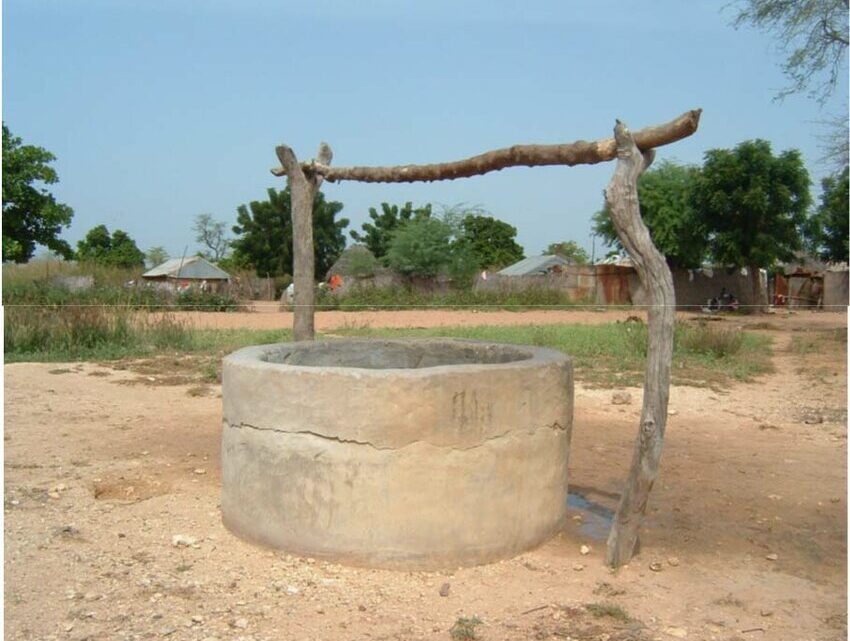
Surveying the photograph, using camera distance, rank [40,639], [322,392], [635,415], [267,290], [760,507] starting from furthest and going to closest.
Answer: [267,290] → [635,415] → [760,507] → [322,392] → [40,639]

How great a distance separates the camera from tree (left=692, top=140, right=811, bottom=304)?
74.1ft

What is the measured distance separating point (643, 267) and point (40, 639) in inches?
114

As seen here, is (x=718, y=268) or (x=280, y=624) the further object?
(x=718, y=268)

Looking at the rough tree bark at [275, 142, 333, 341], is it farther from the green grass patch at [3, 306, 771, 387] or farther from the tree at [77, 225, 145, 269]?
the tree at [77, 225, 145, 269]

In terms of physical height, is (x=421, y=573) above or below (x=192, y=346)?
below

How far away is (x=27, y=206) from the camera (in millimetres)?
20781

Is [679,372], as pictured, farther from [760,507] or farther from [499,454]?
[499,454]

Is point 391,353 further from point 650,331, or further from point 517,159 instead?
point 650,331

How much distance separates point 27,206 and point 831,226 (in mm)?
24510

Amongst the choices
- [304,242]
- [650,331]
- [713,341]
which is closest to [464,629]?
[650,331]

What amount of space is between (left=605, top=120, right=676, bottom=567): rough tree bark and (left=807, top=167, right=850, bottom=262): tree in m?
20.5

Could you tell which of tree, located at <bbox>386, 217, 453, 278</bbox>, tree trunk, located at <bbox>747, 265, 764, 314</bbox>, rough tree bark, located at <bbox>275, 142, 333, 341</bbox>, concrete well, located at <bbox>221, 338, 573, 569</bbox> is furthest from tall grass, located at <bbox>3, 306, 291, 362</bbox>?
tree, located at <bbox>386, 217, 453, 278</bbox>

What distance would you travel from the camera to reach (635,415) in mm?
7508

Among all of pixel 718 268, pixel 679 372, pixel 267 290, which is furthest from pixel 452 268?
pixel 679 372
